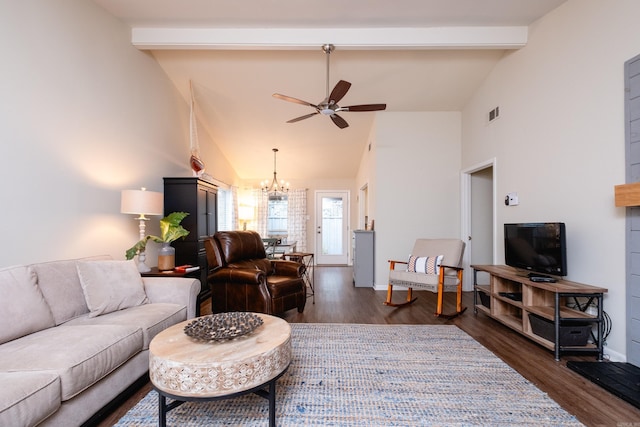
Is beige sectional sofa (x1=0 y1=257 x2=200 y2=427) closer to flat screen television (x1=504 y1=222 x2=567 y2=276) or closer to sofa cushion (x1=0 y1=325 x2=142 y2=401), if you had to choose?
sofa cushion (x1=0 y1=325 x2=142 y2=401)

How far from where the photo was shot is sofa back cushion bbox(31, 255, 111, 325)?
1930mm

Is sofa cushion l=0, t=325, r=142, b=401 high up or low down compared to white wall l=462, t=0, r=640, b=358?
down

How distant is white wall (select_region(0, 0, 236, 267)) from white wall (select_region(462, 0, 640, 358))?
442cm

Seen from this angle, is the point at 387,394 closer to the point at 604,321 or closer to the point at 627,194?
the point at 604,321

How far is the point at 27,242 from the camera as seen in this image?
86.5 inches

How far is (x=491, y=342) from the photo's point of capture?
2.67 meters

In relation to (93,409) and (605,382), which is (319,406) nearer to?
(93,409)

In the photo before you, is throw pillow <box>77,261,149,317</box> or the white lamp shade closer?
throw pillow <box>77,261,149,317</box>

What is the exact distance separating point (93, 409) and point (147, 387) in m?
0.45

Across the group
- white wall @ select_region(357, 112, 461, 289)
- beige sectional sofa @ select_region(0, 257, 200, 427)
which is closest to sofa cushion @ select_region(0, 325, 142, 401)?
beige sectional sofa @ select_region(0, 257, 200, 427)

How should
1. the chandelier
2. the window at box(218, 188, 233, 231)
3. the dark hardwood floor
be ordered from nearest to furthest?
the dark hardwood floor < the window at box(218, 188, 233, 231) < the chandelier

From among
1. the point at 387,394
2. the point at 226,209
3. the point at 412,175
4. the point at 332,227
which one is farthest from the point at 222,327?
the point at 332,227

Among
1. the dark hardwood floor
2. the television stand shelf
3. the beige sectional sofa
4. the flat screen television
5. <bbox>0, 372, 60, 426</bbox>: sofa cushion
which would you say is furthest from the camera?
the flat screen television

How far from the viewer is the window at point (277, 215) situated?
7.71 metres
